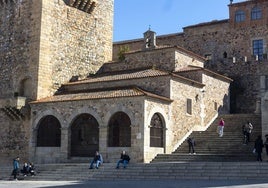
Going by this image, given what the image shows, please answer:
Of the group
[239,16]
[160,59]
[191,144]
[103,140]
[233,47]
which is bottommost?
[191,144]

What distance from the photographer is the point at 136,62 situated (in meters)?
30.9

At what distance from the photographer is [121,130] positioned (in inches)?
1025

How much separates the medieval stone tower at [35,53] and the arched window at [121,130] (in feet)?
16.8

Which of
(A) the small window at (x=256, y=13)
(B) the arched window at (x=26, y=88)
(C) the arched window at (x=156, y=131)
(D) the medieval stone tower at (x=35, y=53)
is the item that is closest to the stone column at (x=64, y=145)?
(D) the medieval stone tower at (x=35, y=53)

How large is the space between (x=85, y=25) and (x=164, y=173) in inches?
594

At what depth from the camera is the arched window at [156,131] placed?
942 inches

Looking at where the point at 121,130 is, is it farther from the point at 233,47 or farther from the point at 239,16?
the point at 239,16

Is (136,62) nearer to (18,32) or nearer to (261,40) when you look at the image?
(18,32)

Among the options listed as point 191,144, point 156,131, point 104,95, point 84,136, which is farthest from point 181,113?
point 84,136

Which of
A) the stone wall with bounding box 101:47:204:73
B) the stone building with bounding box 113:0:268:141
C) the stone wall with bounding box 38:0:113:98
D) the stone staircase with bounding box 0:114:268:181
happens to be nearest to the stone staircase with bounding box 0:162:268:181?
the stone staircase with bounding box 0:114:268:181

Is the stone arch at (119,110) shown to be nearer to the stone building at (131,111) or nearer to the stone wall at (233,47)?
the stone building at (131,111)

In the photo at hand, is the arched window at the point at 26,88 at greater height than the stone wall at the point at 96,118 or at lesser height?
greater

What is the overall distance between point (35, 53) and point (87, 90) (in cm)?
394

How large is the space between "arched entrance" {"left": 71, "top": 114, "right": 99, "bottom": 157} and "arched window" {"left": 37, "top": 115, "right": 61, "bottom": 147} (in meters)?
1.08
